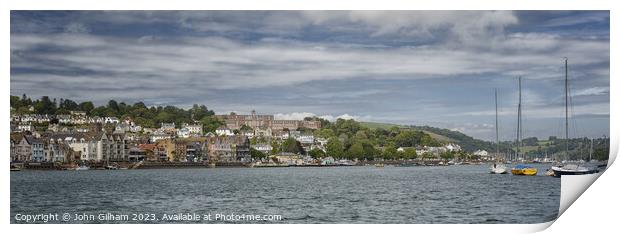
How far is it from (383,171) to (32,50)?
10.7 m

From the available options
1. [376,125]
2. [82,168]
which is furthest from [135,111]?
[376,125]

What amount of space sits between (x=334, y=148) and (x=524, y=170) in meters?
4.58

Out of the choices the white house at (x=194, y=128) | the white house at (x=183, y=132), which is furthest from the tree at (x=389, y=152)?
the white house at (x=183, y=132)

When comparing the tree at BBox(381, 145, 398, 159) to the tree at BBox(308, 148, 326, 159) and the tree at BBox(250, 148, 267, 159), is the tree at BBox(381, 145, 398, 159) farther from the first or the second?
the tree at BBox(250, 148, 267, 159)

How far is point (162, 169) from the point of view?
22.1m

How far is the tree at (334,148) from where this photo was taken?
2136 cm

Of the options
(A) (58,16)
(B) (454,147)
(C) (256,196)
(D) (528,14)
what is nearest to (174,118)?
(C) (256,196)

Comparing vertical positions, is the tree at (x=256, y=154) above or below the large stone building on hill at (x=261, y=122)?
below

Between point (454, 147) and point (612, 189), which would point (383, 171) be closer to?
point (454, 147)

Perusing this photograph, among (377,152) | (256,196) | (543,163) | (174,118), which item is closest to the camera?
(256,196)

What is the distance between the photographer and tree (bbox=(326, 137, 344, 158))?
21.4 meters

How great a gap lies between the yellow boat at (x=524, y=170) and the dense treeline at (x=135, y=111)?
303 inches

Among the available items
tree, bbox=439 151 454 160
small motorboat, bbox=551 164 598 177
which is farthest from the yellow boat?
tree, bbox=439 151 454 160

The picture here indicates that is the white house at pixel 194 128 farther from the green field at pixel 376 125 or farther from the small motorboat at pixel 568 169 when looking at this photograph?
the small motorboat at pixel 568 169
